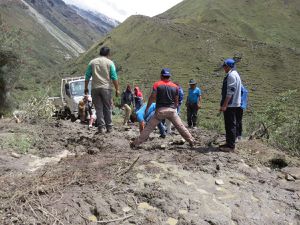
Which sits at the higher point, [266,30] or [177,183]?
[266,30]

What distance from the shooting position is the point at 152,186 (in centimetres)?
495

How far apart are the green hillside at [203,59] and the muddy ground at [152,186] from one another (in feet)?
98.5

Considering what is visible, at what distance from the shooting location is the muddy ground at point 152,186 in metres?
4.14

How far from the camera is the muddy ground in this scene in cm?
414

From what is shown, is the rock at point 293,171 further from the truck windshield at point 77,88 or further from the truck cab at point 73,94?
the truck windshield at point 77,88

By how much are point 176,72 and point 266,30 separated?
46.3m

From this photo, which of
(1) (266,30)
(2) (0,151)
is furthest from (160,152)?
(1) (266,30)

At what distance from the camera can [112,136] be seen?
8.05 meters

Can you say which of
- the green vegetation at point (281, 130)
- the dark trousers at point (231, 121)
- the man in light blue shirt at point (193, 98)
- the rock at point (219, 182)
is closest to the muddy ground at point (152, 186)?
the rock at point (219, 182)

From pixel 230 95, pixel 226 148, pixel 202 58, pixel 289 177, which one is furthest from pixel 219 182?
pixel 202 58

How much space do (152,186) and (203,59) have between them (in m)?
47.8

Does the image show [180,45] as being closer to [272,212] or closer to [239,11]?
[239,11]

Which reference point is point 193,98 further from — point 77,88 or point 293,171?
point 77,88

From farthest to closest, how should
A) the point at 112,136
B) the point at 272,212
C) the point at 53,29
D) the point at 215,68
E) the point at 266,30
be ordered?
the point at 53,29 < the point at 266,30 < the point at 215,68 < the point at 112,136 < the point at 272,212
